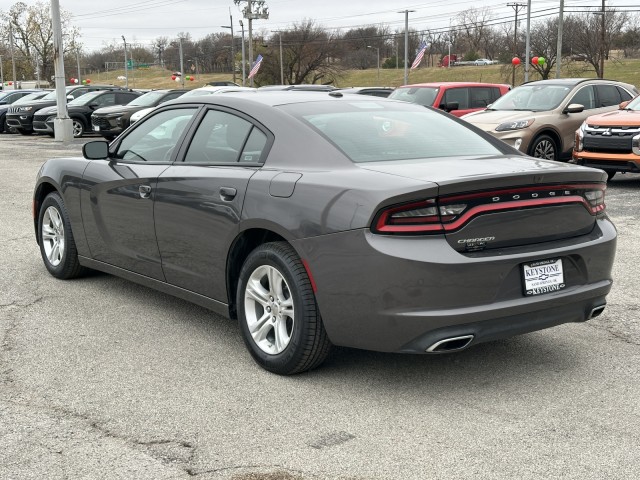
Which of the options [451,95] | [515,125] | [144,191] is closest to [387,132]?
[144,191]

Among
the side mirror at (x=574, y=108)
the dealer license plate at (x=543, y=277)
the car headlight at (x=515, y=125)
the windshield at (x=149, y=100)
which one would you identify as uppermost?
the windshield at (x=149, y=100)

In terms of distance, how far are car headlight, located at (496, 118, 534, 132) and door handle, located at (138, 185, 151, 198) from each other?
9528mm

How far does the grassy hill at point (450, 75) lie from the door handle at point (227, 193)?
80991 millimetres

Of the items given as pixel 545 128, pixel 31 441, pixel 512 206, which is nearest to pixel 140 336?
pixel 31 441

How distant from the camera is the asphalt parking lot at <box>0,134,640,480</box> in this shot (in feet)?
11.1

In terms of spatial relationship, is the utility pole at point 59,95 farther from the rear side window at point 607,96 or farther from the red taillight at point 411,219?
the red taillight at point 411,219

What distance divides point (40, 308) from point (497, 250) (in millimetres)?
3460

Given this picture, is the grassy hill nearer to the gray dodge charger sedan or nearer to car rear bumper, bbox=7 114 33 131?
car rear bumper, bbox=7 114 33 131

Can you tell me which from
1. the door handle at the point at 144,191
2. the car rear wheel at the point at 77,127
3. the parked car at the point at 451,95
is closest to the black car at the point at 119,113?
the car rear wheel at the point at 77,127

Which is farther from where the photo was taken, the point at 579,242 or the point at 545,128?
the point at 545,128

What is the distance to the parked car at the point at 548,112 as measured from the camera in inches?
545

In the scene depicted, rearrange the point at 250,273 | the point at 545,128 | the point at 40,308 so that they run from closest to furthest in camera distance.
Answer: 1. the point at 250,273
2. the point at 40,308
3. the point at 545,128

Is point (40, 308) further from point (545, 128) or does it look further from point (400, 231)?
point (545, 128)

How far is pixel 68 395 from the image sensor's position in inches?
165
